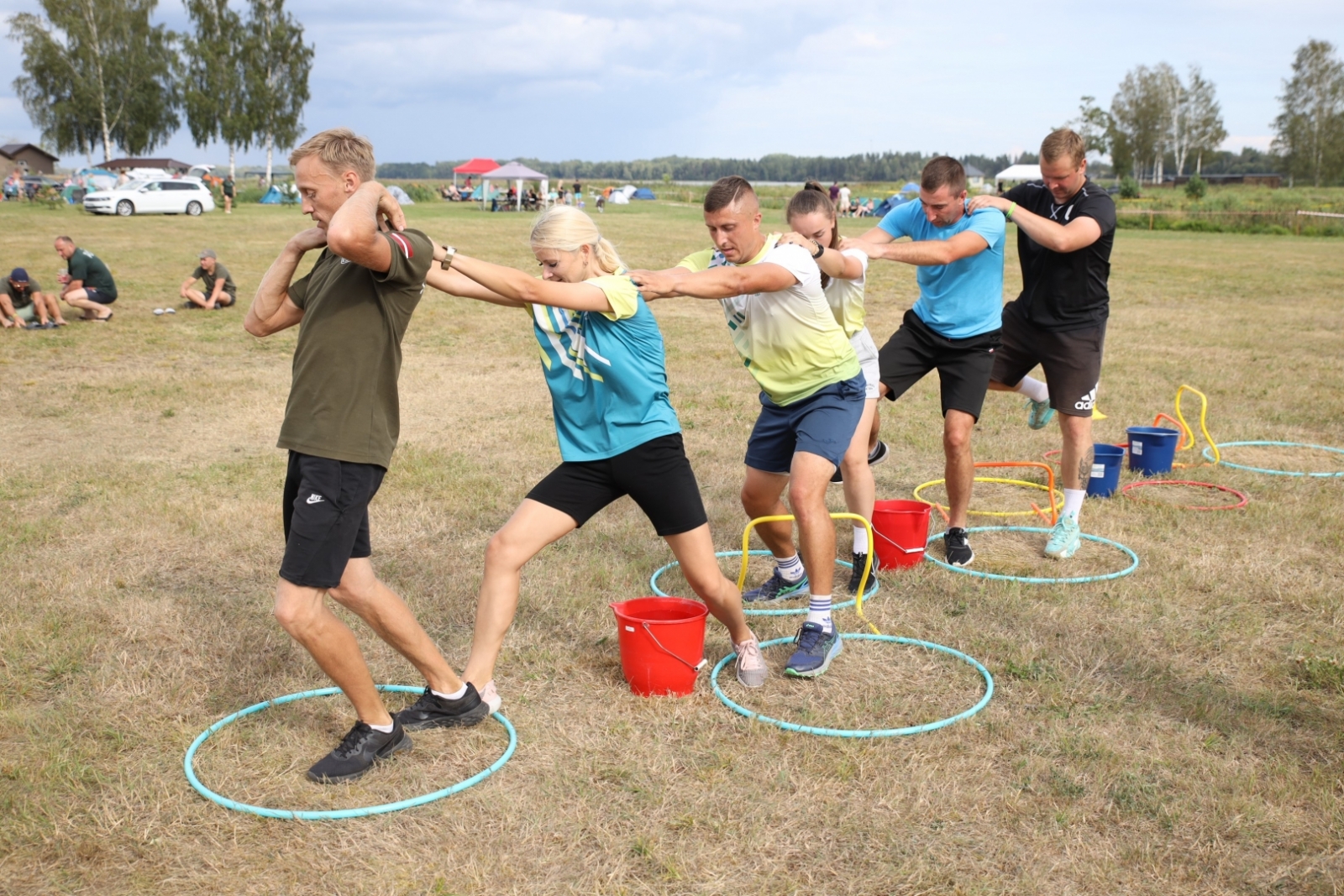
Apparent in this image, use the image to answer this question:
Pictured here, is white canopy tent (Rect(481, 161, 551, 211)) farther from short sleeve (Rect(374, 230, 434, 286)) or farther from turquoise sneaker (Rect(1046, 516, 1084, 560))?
short sleeve (Rect(374, 230, 434, 286))

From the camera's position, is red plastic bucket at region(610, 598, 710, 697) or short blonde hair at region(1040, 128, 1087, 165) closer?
red plastic bucket at region(610, 598, 710, 697)

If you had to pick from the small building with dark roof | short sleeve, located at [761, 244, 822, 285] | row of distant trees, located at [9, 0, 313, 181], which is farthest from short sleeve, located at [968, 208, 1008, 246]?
the small building with dark roof

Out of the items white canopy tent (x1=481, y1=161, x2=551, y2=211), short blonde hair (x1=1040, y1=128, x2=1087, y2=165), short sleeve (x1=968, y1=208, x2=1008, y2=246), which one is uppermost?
white canopy tent (x1=481, y1=161, x2=551, y2=211)

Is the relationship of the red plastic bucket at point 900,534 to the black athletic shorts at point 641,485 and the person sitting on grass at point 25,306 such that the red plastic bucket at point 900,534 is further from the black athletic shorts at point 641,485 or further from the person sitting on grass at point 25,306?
the person sitting on grass at point 25,306

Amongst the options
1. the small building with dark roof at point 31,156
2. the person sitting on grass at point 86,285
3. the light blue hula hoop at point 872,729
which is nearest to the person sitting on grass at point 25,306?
the person sitting on grass at point 86,285

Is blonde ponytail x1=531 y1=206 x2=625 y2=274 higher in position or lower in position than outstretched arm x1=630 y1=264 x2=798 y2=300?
higher

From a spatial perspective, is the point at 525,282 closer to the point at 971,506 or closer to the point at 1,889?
the point at 1,889

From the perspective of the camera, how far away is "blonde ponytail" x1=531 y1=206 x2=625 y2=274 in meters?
4.14

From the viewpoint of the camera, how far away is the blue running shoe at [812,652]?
16.1ft

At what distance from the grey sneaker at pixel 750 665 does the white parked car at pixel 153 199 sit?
132ft

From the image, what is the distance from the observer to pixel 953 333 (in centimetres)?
650

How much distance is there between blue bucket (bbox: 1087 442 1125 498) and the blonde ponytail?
492cm

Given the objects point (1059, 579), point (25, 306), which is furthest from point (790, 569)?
point (25, 306)

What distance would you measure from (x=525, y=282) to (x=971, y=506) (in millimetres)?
5007
